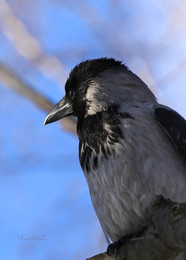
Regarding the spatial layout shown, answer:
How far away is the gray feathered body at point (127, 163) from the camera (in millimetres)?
4523

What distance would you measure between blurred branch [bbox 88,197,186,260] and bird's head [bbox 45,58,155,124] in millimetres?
1581

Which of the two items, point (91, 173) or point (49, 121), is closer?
point (91, 173)

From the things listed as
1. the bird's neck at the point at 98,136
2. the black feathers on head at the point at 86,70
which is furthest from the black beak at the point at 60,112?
the bird's neck at the point at 98,136

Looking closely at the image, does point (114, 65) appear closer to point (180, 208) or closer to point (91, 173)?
point (91, 173)

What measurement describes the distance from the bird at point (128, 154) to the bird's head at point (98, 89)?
1 cm

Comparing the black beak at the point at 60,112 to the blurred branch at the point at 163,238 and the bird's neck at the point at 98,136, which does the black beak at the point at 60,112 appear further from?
the blurred branch at the point at 163,238

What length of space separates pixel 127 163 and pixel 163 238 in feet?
3.81

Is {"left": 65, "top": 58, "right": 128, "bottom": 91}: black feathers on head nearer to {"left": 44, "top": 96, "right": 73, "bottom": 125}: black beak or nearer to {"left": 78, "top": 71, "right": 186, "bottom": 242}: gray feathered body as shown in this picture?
{"left": 44, "top": 96, "right": 73, "bottom": 125}: black beak

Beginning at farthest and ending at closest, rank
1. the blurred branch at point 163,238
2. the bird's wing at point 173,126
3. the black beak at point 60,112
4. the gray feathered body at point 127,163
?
the black beak at point 60,112
the bird's wing at point 173,126
the gray feathered body at point 127,163
the blurred branch at point 163,238

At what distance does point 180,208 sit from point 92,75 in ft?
8.21

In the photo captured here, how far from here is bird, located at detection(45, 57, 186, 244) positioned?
178 inches

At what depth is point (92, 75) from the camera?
566 cm

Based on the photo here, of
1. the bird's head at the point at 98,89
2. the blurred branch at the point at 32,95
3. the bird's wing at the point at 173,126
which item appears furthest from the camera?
the blurred branch at the point at 32,95

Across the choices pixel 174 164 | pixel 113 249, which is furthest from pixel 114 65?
pixel 113 249
